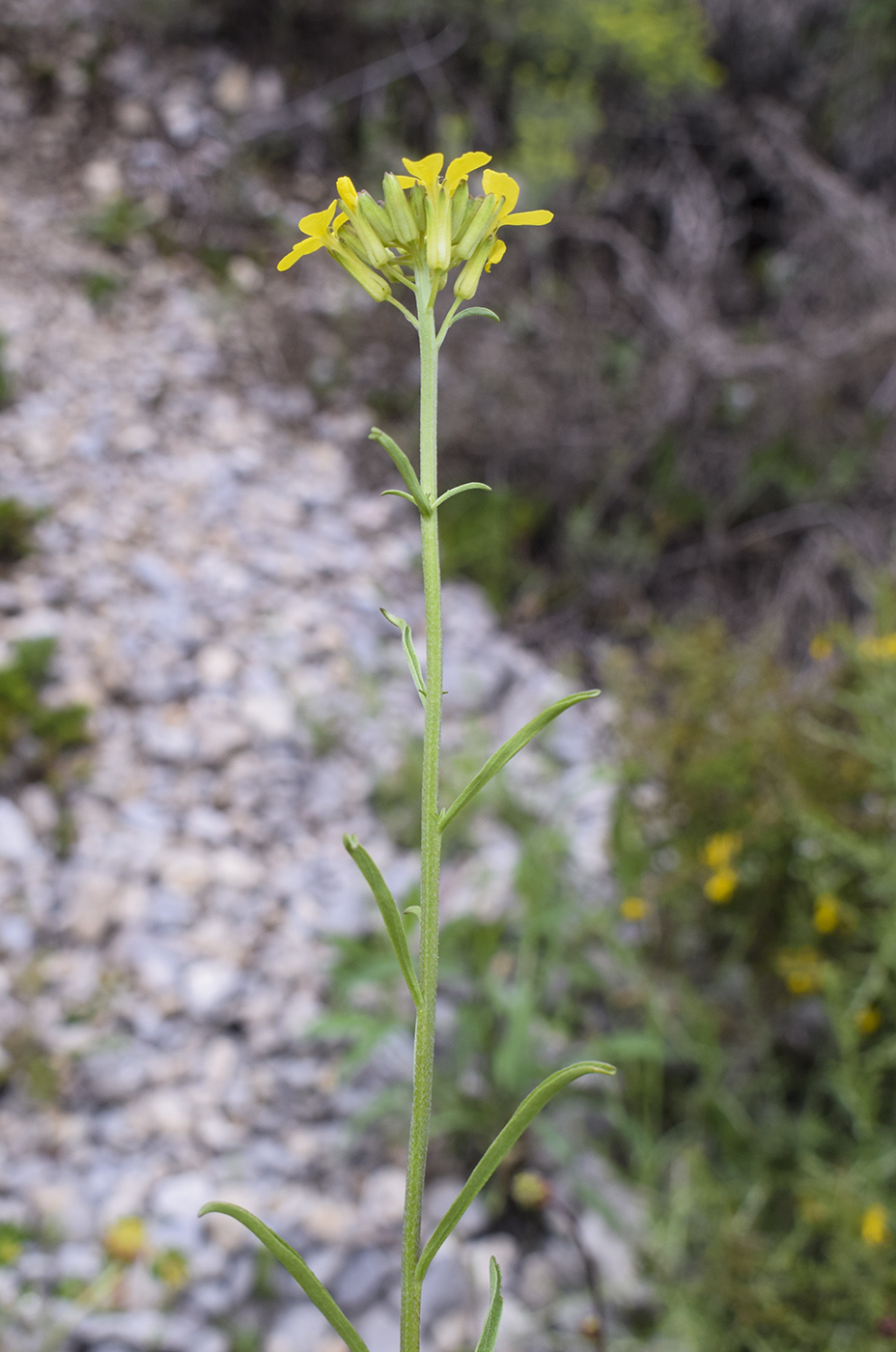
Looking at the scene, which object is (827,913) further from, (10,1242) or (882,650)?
(10,1242)

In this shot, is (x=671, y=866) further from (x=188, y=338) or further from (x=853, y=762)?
(x=188, y=338)

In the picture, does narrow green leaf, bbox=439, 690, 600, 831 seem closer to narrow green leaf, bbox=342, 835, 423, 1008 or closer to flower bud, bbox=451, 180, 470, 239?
narrow green leaf, bbox=342, 835, 423, 1008

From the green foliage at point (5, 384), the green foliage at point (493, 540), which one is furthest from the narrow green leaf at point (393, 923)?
the green foliage at point (5, 384)

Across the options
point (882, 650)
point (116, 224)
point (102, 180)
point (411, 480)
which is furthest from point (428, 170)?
point (102, 180)

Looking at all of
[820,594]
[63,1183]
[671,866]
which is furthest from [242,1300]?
[820,594]

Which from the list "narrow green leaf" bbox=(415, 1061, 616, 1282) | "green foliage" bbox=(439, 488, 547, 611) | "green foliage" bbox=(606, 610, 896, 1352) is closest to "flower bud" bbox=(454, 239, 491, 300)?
"narrow green leaf" bbox=(415, 1061, 616, 1282)

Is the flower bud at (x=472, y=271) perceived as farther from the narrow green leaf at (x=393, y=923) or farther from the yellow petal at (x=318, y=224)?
the narrow green leaf at (x=393, y=923)
